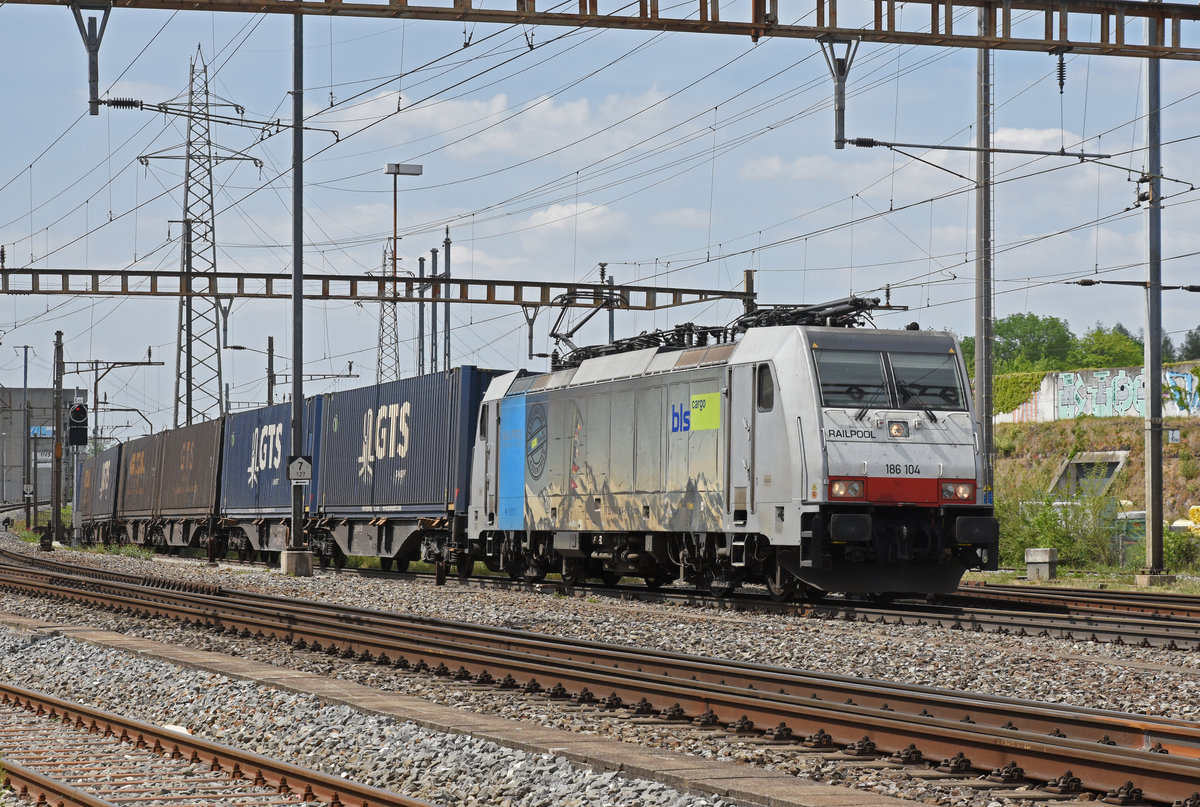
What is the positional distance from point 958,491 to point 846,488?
154cm

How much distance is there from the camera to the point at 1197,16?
15.0m

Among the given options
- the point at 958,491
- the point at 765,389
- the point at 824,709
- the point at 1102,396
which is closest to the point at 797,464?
the point at 765,389

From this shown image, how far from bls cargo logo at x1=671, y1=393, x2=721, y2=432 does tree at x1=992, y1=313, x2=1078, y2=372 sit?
4334 inches

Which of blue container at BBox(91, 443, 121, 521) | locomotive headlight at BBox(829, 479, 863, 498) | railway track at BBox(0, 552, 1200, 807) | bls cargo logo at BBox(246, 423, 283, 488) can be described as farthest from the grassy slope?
blue container at BBox(91, 443, 121, 521)

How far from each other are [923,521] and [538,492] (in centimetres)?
717

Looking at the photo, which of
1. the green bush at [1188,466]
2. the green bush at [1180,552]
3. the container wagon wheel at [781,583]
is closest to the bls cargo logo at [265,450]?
the container wagon wheel at [781,583]

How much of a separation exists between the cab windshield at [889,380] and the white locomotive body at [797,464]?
0.02 m

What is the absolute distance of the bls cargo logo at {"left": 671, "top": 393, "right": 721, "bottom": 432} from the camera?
57.9 ft

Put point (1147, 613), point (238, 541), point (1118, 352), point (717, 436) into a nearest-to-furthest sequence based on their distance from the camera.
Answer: point (1147, 613) → point (717, 436) → point (238, 541) → point (1118, 352)

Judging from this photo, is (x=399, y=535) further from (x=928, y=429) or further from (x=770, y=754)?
(x=770, y=754)

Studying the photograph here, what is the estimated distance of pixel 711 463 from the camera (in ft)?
58.0

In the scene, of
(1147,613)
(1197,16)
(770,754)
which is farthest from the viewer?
(1147,613)

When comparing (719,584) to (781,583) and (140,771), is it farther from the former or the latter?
(140,771)

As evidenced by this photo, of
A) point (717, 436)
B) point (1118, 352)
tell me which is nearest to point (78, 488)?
point (717, 436)
